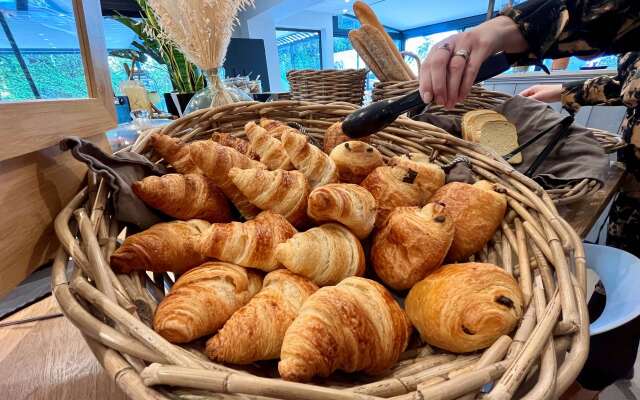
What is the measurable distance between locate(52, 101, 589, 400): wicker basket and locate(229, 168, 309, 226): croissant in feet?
0.64

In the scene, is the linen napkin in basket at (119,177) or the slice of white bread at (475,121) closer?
the linen napkin in basket at (119,177)

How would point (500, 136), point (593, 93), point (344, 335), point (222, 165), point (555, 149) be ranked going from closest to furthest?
point (344, 335)
point (222, 165)
point (555, 149)
point (500, 136)
point (593, 93)

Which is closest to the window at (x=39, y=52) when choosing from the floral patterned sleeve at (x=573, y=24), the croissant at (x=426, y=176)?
the croissant at (x=426, y=176)

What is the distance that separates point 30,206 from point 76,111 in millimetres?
171

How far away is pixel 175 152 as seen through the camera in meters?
0.65

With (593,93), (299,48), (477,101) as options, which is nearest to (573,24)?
(477,101)

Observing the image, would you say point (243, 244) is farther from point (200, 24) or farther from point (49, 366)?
point (200, 24)

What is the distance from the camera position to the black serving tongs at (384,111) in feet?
2.07

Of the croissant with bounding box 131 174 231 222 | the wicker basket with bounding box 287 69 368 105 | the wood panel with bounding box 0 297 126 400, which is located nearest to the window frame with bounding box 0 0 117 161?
the croissant with bounding box 131 174 231 222

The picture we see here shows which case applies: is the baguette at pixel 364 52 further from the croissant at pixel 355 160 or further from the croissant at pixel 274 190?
the croissant at pixel 274 190

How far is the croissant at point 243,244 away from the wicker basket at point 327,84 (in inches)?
36.0

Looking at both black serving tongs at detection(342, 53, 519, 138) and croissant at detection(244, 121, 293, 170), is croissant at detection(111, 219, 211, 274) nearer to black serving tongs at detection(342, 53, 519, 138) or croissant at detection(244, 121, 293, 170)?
croissant at detection(244, 121, 293, 170)

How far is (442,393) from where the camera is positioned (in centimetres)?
27

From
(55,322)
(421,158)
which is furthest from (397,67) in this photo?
(55,322)
